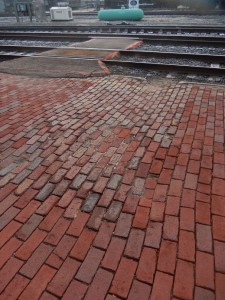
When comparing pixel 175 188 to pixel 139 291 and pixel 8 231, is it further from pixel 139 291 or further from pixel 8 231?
pixel 8 231

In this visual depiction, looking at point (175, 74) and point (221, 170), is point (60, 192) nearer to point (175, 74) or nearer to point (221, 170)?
point (221, 170)

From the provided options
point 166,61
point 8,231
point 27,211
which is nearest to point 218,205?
point 27,211

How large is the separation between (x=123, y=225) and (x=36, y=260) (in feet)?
2.38

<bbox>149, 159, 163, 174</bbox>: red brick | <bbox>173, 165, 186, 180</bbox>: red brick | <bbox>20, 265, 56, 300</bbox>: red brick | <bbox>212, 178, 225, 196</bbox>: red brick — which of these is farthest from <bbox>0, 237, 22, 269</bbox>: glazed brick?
<bbox>212, 178, 225, 196</bbox>: red brick

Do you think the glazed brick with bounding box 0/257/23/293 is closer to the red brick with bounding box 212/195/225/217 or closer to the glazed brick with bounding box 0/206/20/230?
the glazed brick with bounding box 0/206/20/230

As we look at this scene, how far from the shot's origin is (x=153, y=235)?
2.03 m

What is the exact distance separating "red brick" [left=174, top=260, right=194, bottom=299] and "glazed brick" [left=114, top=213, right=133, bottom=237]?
0.47 m

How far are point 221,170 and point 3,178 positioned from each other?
231 cm

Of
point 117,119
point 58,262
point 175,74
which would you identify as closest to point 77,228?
point 58,262

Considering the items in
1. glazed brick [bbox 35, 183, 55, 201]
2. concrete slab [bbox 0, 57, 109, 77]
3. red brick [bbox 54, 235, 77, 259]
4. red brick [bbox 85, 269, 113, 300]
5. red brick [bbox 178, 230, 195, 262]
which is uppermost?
concrete slab [bbox 0, 57, 109, 77]

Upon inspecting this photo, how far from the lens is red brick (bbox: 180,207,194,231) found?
2.08m

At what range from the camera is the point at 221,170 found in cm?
268

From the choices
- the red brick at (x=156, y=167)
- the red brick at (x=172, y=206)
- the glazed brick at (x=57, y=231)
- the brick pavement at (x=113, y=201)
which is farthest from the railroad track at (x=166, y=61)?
the glazed brick at (x=57, y=231)

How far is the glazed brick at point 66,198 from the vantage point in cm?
236
